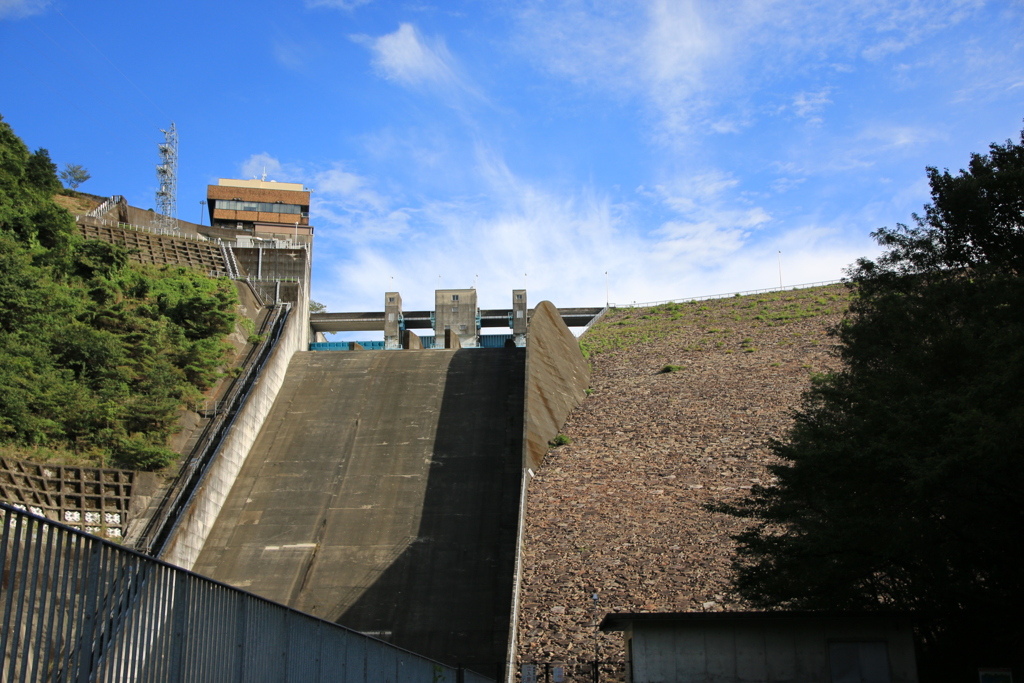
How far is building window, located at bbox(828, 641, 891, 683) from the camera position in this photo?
35.3 ft

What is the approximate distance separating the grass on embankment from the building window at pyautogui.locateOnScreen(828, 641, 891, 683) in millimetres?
25931

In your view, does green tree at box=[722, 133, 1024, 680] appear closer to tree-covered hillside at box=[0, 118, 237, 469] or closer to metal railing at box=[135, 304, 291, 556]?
metal railing at box=[135, 304, 291, 556]

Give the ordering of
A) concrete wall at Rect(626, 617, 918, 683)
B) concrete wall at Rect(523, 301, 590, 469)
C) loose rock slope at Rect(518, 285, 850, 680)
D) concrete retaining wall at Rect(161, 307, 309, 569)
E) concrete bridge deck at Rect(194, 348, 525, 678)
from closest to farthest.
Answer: concrete wall at Rect(626, 617, 918, 683)
loose rock slope at Rect(518, 285, 850, 680)
concrete bridge deck at Rect(194, 348, 525, 678)
concrete retaining wall at Rect(161, 307, 309, 569)
concrete wall at Rect(523, 301, 590, 469)

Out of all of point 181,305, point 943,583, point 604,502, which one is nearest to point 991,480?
point 943,583

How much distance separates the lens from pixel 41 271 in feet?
85.7

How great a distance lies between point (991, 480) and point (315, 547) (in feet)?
47.8

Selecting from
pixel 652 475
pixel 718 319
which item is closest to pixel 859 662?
pixel 652 475

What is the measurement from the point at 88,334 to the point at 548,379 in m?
14.3

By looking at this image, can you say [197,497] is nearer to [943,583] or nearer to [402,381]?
[402,381]

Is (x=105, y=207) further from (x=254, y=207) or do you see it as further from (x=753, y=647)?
(x=753, y=647)

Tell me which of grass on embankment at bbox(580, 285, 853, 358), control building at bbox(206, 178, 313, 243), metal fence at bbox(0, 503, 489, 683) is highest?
control building at bbox(206, 178, 313, 243)

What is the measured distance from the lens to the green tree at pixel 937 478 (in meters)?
10.6

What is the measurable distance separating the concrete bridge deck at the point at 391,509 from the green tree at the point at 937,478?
5557 millimetres

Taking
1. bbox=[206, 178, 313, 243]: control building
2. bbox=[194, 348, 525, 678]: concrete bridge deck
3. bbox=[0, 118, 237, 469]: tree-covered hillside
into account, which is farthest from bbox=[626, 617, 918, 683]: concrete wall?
bbox=[206, 178, 313, 243]: control building
